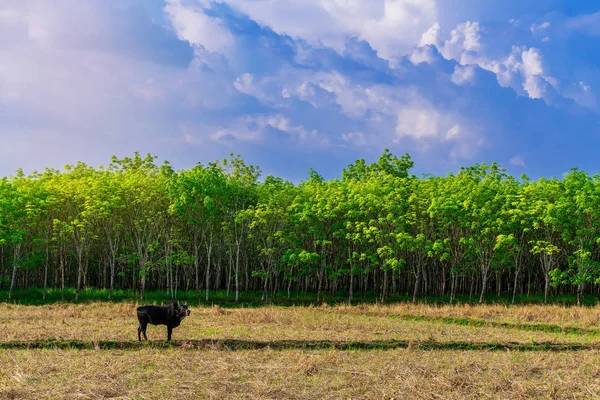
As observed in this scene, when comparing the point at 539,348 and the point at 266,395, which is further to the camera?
the point at 539,348

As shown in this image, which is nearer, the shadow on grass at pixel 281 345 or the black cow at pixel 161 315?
the shadow on grass at pixel 281 345

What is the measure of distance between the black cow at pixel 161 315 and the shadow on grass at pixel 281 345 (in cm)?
81

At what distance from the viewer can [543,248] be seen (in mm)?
49188

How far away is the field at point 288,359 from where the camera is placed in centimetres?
1451

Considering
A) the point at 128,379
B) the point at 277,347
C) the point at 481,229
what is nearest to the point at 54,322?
the point at 277,347

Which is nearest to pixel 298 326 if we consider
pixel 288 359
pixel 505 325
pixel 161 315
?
pixel 161 315

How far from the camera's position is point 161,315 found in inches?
881

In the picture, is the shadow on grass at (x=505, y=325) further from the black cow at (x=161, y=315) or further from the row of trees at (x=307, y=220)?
the black cow at (x=161, y=315)

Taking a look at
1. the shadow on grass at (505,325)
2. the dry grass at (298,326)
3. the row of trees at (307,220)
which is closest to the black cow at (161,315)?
the dry grass at (298,326)

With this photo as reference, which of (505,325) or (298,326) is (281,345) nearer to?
(298,326)

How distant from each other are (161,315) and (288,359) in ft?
21.5

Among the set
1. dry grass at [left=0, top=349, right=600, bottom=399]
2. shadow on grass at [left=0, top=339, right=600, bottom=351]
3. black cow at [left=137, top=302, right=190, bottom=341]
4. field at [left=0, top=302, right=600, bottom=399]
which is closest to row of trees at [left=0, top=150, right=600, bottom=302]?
field at [left=0, top=302, right=600, bottom=399]

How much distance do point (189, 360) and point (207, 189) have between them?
109 ft

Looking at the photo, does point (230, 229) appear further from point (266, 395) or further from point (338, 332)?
point (266, 395)
